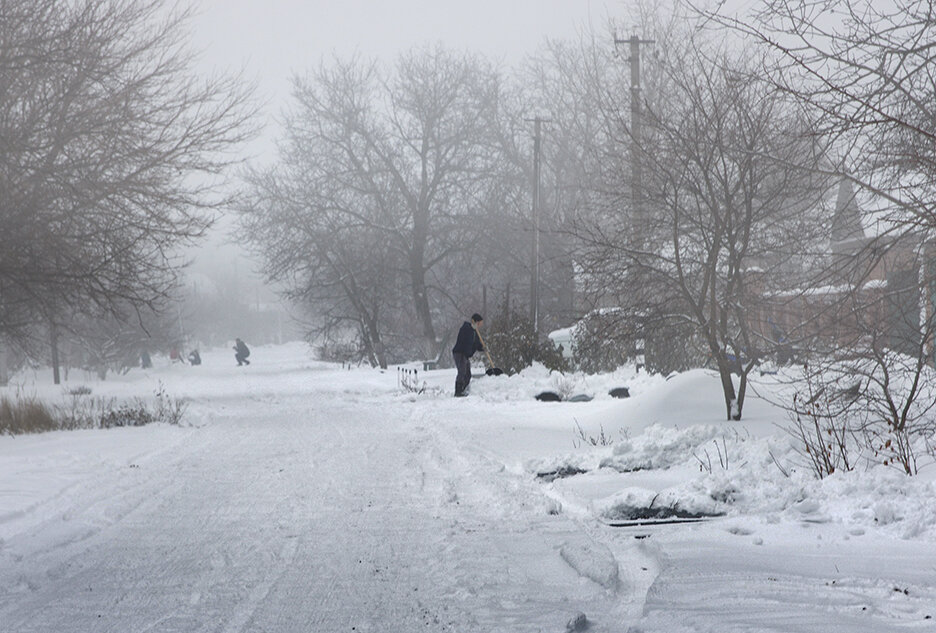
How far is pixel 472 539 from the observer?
6309 mm

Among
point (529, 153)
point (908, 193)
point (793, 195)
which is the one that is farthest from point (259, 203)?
point (908, 193)

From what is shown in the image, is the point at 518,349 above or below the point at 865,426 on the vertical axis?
above

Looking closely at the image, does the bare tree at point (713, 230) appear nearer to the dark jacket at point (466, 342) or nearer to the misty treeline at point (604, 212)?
the misty treeline at point (604, 212)

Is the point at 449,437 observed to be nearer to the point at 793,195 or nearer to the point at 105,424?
the point at 793,195

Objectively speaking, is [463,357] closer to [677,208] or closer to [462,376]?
[462,376]

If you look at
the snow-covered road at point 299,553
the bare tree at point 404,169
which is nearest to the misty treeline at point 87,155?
the snow-covered road at point 299,553

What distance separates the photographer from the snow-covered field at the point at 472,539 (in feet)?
15.0

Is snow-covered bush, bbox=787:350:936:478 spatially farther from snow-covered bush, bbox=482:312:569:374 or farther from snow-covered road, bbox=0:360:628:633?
snow-covered bush, bbox=482:312:569:374

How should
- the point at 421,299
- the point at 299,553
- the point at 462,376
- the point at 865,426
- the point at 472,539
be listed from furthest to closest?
the point at 421,299, the point at 462,376, the point at 865,426, the point at 472,539, the point at 299,553

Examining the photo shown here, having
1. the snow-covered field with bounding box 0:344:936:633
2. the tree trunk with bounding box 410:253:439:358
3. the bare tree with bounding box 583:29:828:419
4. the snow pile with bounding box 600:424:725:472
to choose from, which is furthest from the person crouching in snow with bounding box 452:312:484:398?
the tree trunk with bounding box 410:253:439:358

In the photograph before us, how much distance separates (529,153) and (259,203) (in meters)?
14.7

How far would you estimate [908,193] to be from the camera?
674 centimetres

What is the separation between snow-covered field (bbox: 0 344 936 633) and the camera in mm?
4586

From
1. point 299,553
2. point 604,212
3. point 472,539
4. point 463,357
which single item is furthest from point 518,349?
point 299,553
